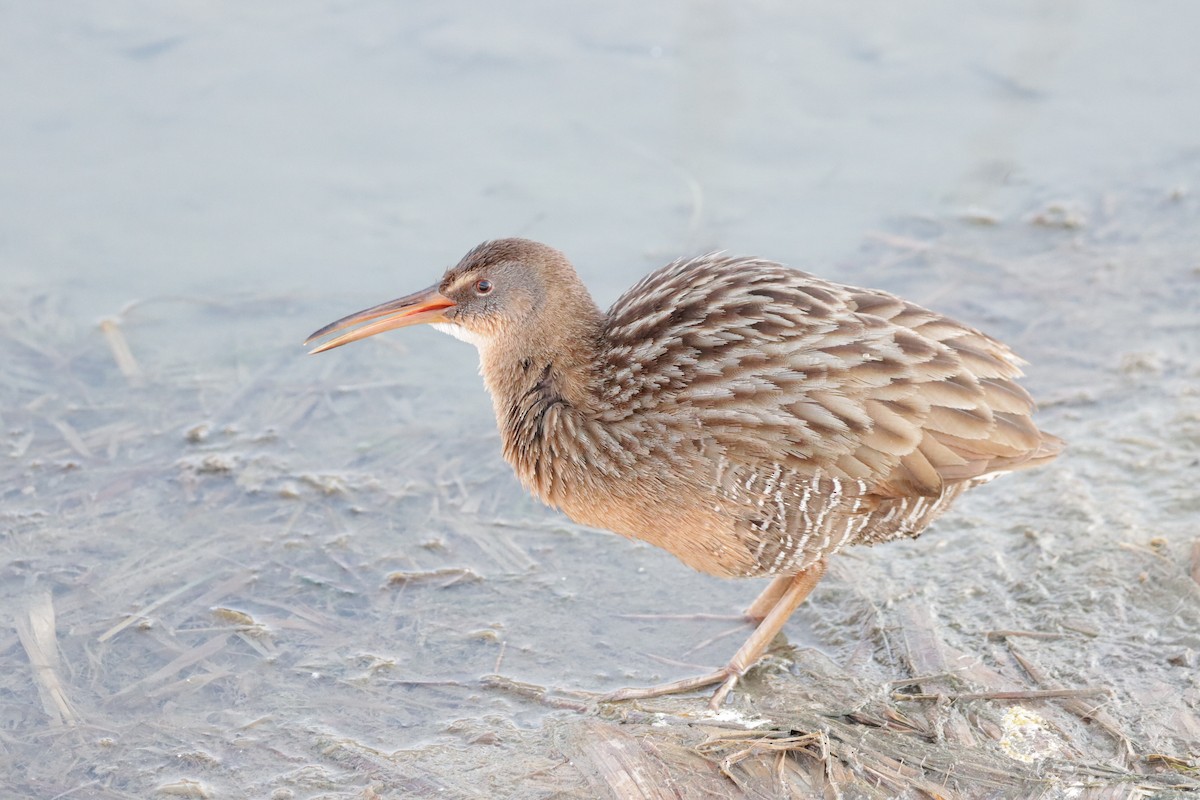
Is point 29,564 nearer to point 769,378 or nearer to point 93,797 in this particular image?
point 93,797

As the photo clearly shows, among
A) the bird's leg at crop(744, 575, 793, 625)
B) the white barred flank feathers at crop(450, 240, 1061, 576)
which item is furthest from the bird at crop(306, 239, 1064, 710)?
the bird's leg at crop(744, 575, 793, 625)

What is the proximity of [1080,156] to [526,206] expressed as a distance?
122 inches

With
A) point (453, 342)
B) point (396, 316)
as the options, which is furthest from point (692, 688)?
point (453, 342)

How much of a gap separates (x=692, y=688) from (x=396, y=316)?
152 centimetres

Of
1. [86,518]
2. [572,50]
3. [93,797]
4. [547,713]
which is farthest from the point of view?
[572,50]

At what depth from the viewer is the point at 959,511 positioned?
493 cm

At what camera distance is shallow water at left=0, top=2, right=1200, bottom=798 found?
4.10 metres

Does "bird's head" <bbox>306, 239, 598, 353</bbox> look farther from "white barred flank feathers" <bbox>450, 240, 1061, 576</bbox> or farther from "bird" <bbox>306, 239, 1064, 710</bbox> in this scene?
"white barred flank feathers" <bbox>450, 240, 1061, 576</bbox>

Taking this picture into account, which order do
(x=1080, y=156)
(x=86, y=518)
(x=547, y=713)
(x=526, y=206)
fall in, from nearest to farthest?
(x=547, y=713) < (x=86, y=518) < (x=526, y=206) < (x=1080, y=156)

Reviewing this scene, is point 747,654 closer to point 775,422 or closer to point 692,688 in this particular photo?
point 692,688

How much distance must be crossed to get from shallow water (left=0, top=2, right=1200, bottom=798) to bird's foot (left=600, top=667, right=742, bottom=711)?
0.39 feet

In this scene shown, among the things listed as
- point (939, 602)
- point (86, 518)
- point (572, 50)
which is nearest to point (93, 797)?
point (86, 518)

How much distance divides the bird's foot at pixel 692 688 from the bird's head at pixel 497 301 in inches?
44.0

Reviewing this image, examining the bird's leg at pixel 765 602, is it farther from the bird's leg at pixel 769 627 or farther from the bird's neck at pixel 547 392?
the bird's neck at pixel 547 392
